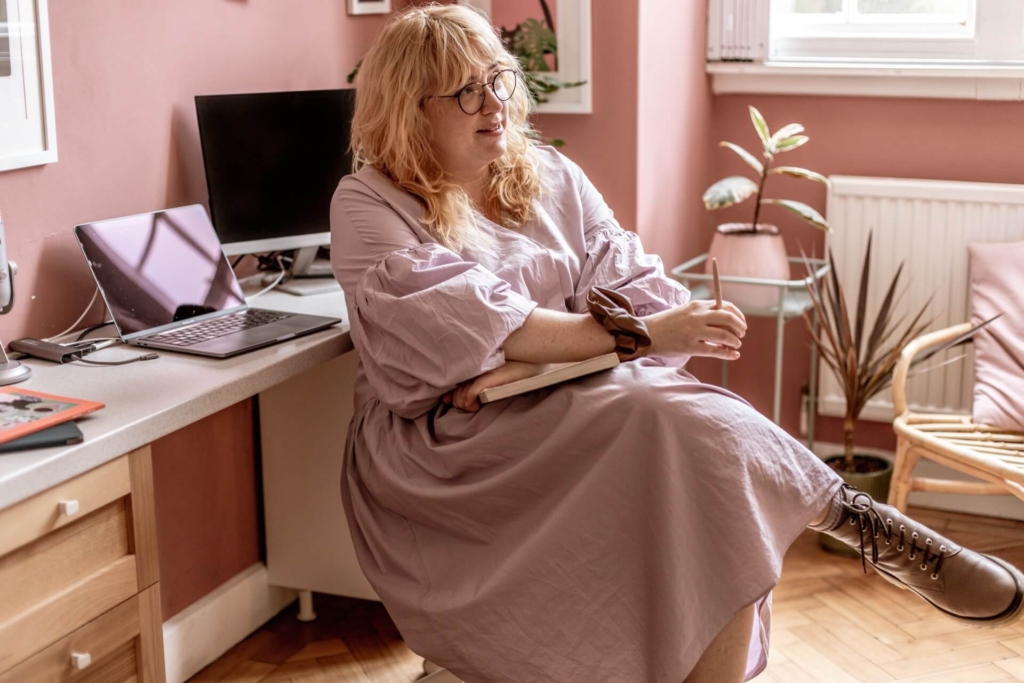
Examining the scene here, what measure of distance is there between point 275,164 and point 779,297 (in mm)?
1224

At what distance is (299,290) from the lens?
236 centimetres

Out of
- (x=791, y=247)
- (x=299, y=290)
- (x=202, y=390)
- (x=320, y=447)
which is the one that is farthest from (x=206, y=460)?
(x=791, y=247)

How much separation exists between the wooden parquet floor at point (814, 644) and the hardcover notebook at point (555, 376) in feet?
2.71

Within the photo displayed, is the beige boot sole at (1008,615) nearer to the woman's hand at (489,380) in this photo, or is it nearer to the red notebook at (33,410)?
the woman's hand at (489,380)

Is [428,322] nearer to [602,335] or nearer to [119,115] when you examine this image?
[602,335]

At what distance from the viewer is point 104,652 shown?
5.23 feet

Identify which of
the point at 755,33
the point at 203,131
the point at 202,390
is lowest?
the point at 202,390

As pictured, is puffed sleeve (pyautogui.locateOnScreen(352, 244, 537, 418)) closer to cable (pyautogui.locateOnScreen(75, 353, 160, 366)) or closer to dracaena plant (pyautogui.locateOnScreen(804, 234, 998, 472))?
cable (pyautogui.locateOnScreen(75, 353, 160, 366))

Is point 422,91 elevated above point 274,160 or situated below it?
above

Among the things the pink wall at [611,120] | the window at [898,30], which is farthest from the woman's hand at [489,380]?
the window at [898,30]

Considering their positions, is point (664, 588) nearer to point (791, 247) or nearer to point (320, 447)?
point (320, 447)

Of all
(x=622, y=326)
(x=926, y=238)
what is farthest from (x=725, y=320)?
(x=926, y=238)

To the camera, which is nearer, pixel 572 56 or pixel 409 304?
pixel 409 304

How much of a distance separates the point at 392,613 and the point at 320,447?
575mm
